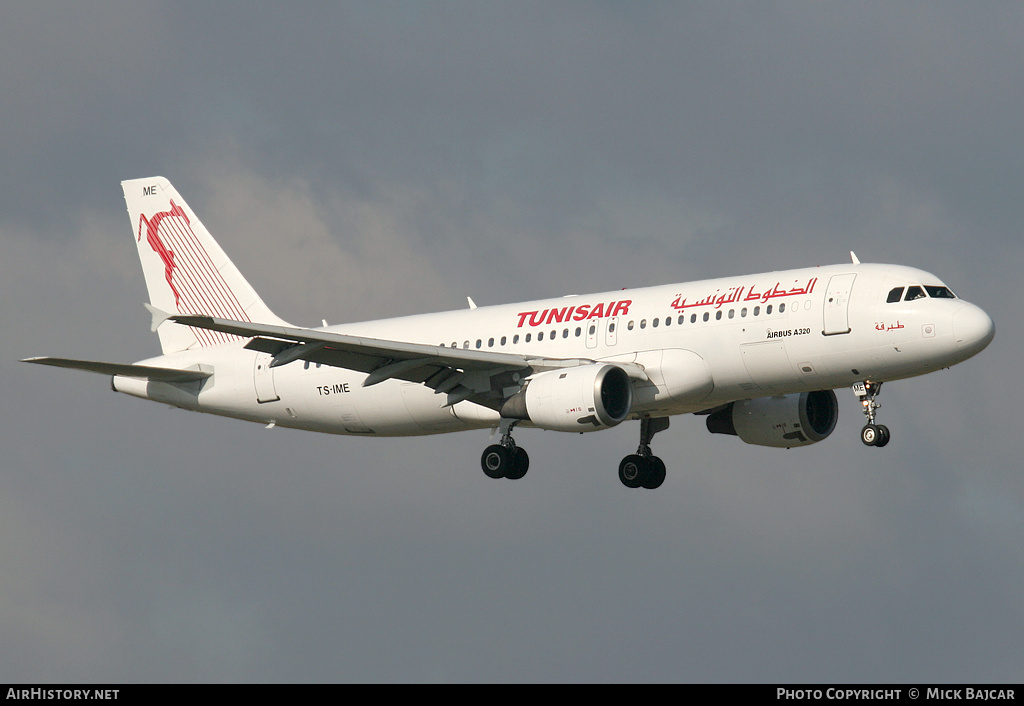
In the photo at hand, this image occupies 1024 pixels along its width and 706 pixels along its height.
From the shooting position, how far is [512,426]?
45.5m

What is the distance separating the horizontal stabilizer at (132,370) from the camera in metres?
43.3

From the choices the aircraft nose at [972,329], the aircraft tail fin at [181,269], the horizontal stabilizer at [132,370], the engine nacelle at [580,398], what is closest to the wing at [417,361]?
the engine nacelle at [580,398]

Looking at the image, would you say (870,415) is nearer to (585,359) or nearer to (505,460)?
(585,359)

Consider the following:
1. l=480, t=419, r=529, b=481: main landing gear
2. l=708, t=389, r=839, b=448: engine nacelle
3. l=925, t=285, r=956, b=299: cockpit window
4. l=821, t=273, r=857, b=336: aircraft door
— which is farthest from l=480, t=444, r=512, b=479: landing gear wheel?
l=925, t=285, r=956, b=299: cockpit window

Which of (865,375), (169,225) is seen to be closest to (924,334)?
(865,375)

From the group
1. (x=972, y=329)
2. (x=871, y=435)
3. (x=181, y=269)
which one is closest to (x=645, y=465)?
(x=871, y=435)

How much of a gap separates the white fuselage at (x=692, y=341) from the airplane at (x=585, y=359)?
0.05 metres

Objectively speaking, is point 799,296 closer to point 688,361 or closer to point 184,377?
point 688,361

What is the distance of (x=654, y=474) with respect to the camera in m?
48.7

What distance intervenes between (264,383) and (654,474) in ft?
41.6

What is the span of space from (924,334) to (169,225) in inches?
1056

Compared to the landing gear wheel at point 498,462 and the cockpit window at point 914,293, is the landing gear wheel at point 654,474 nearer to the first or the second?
the landing gear wheel at point 498,462

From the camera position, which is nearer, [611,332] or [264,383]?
[611,332]

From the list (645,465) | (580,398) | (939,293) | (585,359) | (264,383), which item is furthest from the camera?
(264,383)
